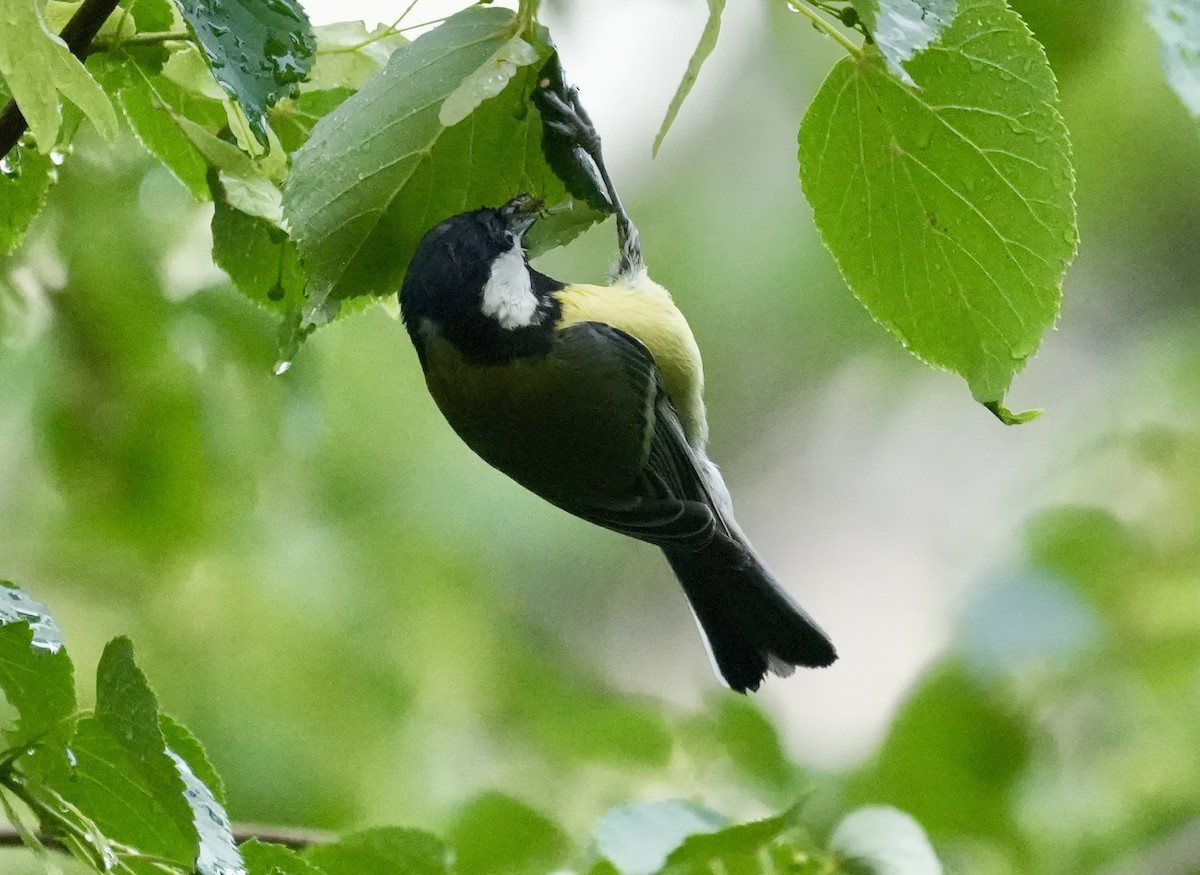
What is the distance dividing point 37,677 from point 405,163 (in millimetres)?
244

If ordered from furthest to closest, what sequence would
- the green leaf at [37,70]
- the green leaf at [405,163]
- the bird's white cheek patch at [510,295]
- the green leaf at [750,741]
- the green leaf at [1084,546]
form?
the green leaf at [1084,546] → the green leaf at [750,741] → the bird's white cheek patch at [510,295] → the green leaf at [405,163] → the green leaf at [37,70]

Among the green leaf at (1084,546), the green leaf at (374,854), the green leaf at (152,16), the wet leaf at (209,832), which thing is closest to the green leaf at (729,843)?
the green leaf at (374,854)

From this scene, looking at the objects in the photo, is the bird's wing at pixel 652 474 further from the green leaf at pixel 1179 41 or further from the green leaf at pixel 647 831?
the green leaf at pixel 1179 41

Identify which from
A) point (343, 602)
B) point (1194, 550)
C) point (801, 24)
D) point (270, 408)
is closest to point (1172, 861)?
point (1194, 550)

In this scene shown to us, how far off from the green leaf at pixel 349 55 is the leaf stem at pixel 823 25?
0.70 ft

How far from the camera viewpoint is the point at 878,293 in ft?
1.69

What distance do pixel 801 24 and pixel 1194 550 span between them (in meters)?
0.87

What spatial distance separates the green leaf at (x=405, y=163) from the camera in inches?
18.3

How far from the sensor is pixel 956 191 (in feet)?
1.59

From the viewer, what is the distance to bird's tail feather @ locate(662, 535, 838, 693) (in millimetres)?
846

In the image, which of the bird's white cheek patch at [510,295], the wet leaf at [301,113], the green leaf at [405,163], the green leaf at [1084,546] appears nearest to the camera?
the green leaf at [405,163]

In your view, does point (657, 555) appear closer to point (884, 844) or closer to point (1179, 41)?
point (884, 844)

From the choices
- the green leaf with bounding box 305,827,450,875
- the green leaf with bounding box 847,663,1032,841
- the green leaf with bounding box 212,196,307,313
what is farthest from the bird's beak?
the green leaf with bounding box 847,663,1032,841

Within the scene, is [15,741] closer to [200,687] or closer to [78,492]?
[78,492]
